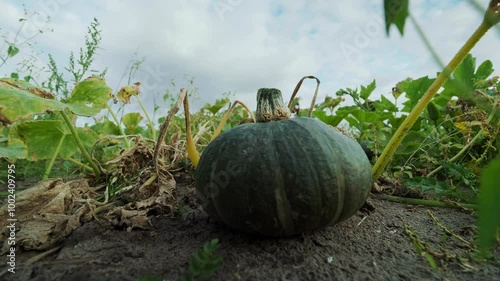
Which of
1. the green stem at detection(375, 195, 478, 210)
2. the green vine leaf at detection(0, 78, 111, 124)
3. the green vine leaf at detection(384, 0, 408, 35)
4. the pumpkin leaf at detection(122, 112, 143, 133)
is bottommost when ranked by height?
the green stem at detection(375, 195, 478, 210)

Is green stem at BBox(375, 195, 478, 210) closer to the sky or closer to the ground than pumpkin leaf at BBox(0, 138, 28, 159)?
closer to the ground

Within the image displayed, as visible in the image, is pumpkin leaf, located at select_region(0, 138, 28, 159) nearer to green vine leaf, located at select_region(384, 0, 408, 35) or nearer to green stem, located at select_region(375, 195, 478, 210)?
green vine leaf, located at select_region(384, 0, 408, 35)

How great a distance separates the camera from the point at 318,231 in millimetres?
A: 1566

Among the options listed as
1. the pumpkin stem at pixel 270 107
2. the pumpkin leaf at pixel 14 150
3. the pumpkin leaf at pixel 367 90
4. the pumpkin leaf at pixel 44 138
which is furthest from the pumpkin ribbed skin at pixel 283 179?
the pumpkin leaf at pixel 367 90

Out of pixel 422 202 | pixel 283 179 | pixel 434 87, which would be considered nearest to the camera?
pixel 283 179

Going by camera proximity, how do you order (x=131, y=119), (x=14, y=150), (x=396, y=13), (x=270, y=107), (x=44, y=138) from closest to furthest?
1. (x=396, y=13)
2. (x=270, y=107)
3. (x=14, y=150)
4. (x=44, y=138)
5. (x=131, y=119)

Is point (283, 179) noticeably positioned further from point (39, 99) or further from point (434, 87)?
point (39, 99)

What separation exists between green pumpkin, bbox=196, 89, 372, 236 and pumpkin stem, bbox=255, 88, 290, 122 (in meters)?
0.15

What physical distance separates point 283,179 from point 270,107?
0.45 m

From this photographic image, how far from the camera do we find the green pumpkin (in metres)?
1.33

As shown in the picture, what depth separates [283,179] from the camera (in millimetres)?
1326

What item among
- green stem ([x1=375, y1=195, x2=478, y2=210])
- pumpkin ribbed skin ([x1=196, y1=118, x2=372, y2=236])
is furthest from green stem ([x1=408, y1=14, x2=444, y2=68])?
green stem ([x1=375, y1=195, x2=478, y2=210])

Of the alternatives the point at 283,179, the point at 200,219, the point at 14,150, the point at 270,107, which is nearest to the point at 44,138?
the point at 14,150

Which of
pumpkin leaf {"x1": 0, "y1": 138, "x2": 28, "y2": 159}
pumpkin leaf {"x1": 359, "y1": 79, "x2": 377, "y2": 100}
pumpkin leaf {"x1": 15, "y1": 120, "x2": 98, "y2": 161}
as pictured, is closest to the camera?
pumpkin leaf {"x1": 0, "y1": 138, "x2": 28, "y2": 159}
